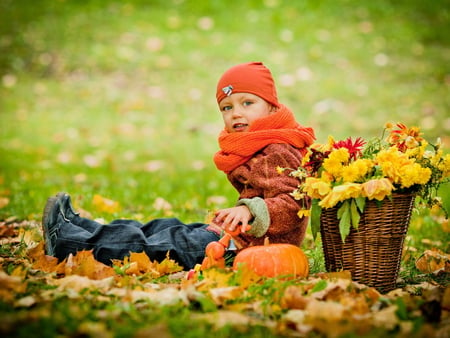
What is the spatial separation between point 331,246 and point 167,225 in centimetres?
115

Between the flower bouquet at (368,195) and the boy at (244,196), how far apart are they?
0.19m

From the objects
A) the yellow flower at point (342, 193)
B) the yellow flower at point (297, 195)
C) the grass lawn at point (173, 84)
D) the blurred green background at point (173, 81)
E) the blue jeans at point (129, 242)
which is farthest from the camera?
the blurred green background at point (173, 81)

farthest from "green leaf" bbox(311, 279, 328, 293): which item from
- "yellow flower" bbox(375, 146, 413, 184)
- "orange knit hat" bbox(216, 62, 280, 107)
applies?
"orange knit hat" bbox(216, 62, 280, 107)

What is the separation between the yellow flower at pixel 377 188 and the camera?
254cm

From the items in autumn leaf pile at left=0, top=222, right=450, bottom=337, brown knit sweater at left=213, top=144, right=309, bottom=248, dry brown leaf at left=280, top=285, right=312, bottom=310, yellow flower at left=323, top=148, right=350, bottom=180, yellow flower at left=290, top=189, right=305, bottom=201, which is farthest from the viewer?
brown knit sweater at left=213, top=144, right=309, bottom=248

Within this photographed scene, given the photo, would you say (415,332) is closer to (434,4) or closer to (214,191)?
(214,191)

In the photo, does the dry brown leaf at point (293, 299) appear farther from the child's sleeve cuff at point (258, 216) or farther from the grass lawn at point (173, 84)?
the grass lawn at point (173, 84)

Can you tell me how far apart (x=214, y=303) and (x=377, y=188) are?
34.5 inches

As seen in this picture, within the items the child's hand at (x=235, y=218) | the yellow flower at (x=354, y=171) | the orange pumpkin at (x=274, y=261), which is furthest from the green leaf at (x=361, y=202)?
the child's hand at (x=235, y=218)

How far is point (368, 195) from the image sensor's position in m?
2.55

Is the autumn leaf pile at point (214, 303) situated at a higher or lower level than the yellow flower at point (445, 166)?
lower

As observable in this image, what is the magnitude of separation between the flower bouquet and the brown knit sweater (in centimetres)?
13

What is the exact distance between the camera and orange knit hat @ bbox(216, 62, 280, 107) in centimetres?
329

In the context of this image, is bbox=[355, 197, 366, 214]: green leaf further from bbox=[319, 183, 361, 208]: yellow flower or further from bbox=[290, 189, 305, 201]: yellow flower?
bbox=[290, 189, 305, 201]: yellow flower
